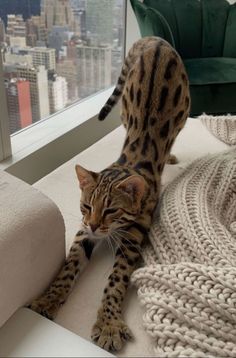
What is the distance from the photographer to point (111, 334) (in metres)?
0.81

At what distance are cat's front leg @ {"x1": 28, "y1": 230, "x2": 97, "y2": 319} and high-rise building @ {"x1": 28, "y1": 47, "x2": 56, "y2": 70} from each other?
1227 mm

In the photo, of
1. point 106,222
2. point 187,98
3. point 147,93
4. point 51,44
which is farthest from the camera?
point 51,44

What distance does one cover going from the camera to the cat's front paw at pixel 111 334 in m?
0.79

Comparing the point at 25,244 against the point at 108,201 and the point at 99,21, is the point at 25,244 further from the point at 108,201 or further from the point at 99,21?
the point at 99,21

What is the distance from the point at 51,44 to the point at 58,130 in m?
0.50

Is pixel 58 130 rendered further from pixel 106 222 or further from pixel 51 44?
pixel 106 222

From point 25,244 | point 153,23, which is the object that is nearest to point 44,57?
point 153,23

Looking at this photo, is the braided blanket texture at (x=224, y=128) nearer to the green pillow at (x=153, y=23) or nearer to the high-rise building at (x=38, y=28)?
the green pillow at (x=153, y=23)

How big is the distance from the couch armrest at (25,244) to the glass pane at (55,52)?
3.09 ft

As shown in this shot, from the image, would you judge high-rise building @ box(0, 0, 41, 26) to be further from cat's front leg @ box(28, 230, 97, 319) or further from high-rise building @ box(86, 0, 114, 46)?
cat's front leg @ box(28, 230, 97, 319)

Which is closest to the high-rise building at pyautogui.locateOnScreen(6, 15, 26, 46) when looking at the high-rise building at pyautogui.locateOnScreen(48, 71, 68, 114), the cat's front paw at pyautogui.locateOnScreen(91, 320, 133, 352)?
the high-rise building at pyautogui.locateOnScreen(48, 71, 68, 114)

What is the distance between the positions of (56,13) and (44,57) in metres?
0.26

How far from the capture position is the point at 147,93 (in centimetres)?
128

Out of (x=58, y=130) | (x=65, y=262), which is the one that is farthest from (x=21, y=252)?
(x=58, y=130)
